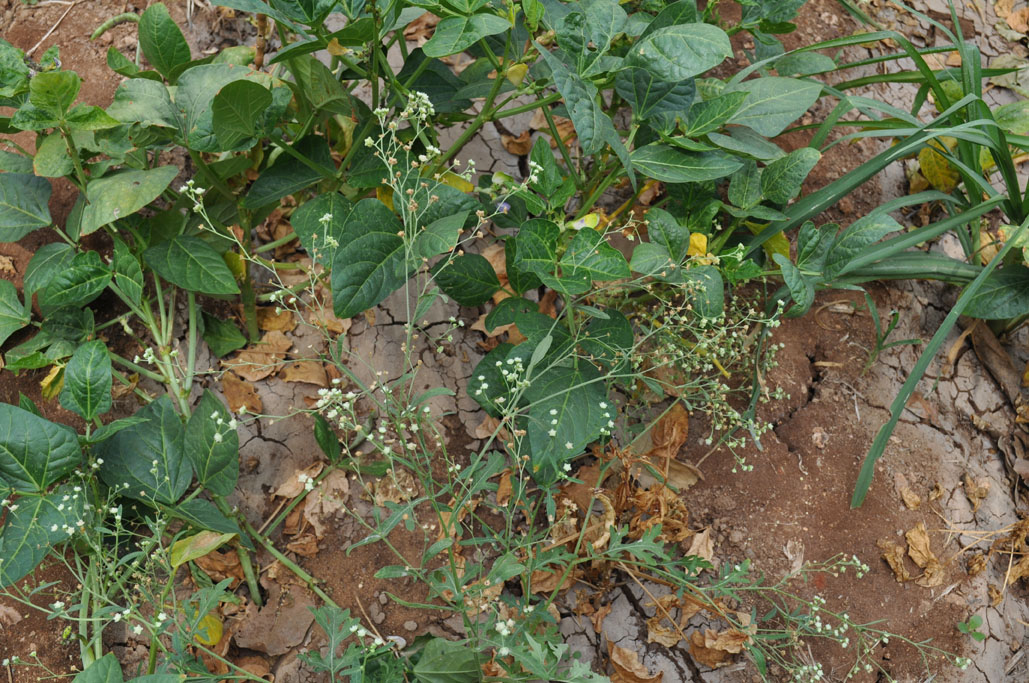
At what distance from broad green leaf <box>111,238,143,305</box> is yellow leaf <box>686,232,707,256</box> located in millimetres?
1414

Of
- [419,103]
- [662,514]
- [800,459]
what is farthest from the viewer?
[800,459]

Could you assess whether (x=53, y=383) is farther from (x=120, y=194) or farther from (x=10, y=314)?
(x=120, y=194)

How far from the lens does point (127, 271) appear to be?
185 centimetres

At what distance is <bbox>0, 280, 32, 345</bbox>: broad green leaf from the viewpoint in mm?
1906

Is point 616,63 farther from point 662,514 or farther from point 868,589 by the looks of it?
point 868,589

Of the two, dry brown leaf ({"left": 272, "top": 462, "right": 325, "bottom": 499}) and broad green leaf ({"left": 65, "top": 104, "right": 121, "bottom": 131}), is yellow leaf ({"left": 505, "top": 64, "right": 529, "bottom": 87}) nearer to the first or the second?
broad green leaf ({"left": 65, "top": 104, "right": 121, "bottom": 131})

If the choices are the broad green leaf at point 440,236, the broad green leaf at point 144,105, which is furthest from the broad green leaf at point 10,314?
the broad green leaf at point 440,236

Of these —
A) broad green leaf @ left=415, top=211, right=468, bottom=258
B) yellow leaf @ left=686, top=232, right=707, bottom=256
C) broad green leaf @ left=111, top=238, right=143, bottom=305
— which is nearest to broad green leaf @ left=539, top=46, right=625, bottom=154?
broad green leaf @ left=415, top=211, right=468, bottom=258

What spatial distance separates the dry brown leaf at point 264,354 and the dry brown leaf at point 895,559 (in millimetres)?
1726

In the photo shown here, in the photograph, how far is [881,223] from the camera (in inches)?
74.3

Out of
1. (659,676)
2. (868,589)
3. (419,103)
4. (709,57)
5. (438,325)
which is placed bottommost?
(659,676)

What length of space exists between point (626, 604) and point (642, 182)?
1193mm

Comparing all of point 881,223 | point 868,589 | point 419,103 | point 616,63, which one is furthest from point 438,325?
point 868,589

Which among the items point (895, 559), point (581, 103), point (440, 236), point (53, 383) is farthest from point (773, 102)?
point (53, 383)
